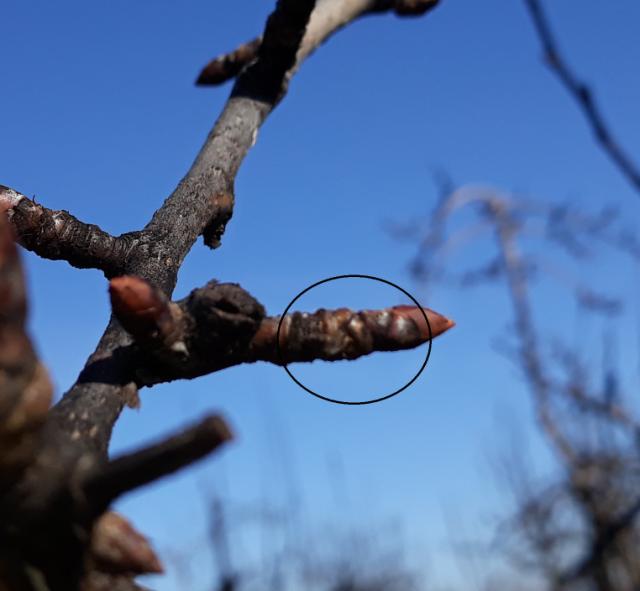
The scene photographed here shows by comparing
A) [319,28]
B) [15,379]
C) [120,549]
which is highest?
[319,28]

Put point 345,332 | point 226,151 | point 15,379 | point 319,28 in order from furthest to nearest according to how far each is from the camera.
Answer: point 319,28 → point 226,151 → point 345,332 → point 15,379

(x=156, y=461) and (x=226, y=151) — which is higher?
(x=226, y=151)

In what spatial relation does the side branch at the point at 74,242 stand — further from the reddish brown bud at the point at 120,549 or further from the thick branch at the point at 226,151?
the reddish brown bud at the point at 120,549

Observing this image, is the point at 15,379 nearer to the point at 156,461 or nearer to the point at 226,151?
the point at 156,461

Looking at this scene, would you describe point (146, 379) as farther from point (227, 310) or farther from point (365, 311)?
point (365, 311)

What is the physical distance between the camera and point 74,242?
3.60ft

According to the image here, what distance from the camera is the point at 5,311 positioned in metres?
0.47

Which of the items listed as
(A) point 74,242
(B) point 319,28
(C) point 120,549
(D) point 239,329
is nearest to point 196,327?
(D) point 239,329

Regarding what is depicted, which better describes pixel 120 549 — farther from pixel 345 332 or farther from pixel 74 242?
pixel 74 242

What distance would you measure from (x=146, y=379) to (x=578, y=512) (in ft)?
23.1

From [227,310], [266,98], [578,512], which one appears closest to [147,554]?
[227,310]

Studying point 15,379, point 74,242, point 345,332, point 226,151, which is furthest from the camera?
point 226,151

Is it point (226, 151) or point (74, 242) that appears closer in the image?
point (74, 242)

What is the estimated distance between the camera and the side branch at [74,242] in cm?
108
